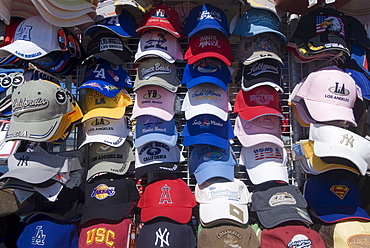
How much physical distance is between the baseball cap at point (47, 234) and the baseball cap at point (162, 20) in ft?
Answer: 4.44

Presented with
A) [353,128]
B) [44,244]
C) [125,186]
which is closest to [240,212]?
[125,186]

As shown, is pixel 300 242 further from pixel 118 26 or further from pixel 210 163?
pixel 118 26

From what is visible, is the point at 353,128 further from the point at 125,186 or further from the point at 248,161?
the point at 125,186

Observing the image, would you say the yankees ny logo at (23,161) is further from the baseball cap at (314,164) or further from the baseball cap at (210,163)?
the baseball cap at (314,164)

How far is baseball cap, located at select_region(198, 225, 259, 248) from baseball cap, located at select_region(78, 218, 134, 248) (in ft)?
1.48

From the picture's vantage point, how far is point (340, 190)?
2.36 meters

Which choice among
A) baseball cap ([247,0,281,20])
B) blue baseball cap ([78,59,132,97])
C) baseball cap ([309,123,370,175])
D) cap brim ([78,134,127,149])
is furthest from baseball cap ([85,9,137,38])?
baseball cap ([309,123,370,175])

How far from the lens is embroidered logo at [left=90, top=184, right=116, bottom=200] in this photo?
2.37 metres

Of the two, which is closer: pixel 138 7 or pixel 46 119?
pixel 46 119

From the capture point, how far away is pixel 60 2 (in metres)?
2.47

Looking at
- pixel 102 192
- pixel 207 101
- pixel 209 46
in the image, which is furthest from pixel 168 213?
pixel 209 46

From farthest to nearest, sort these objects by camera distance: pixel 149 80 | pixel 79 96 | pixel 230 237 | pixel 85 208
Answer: pixel 79 96, pixel 149 80, pixel 85 208, pixel 230 237

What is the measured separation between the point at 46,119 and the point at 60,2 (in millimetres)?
769

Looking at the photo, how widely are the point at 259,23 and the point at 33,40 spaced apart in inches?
58.2
